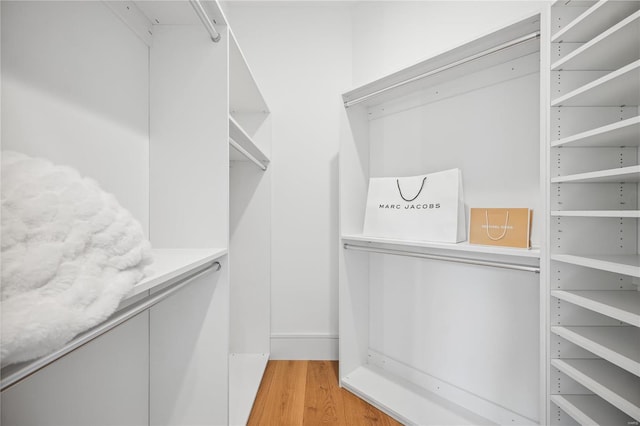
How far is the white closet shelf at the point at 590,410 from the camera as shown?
0.87m

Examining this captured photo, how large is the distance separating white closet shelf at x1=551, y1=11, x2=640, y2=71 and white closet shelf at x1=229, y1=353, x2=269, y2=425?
1.91 metres

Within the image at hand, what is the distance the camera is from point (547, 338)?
1.02 metres

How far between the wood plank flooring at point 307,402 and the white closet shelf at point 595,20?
1751 millimetres

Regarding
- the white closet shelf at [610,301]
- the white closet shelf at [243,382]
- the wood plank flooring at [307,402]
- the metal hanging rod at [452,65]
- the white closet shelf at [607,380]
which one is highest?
the metal hanging rod at [452,65]

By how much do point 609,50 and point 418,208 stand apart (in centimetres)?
86

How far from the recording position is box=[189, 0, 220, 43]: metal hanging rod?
2.97ft

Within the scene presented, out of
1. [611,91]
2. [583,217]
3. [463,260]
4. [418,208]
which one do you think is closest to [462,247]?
[463,260]

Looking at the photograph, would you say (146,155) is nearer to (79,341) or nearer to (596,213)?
(79,341)

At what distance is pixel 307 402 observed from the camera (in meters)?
1.66

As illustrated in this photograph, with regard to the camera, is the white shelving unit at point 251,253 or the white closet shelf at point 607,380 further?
the white shelving unit at point 251,253

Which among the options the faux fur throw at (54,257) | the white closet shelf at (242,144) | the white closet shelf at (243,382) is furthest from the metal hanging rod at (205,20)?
the white closet shelf at (243,382)

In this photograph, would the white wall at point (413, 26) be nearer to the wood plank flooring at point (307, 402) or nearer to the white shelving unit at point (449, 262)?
the white shelving unit at point (449, 262)

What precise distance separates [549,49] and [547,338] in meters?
0.98

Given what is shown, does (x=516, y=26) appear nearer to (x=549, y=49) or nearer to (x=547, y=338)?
(x=549, y=49)
